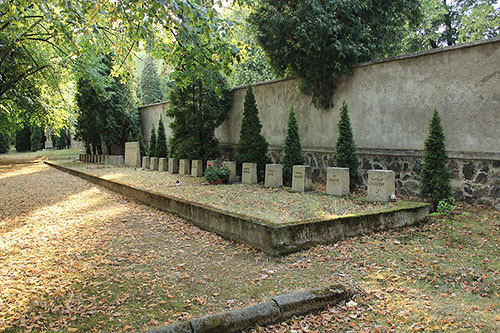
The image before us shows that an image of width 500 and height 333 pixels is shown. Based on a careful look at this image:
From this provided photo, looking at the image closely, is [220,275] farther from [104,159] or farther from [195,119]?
[104,159]

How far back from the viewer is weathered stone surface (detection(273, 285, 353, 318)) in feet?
11.1

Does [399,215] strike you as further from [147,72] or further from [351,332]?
[147,72]

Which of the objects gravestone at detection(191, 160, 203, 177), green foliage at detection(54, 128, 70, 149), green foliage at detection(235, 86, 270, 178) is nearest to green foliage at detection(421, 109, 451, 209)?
green foliage at detection(235, 86, 270, 178)

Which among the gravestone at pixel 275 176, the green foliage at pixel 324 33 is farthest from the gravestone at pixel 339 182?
the green foliage at pixel 324 33

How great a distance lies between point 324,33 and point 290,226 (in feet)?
24.3

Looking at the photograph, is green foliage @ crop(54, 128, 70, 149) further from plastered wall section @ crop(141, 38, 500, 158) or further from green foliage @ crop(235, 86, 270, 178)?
plastered wall section @ crop(141, 38, 500, 158)

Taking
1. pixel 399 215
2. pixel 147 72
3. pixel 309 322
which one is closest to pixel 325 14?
pixel 399 215

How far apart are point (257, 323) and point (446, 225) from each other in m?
4.74

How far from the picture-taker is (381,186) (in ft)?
24.3

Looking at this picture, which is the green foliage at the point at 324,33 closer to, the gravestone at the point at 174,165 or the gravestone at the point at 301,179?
the gravestone at the point at 301,179

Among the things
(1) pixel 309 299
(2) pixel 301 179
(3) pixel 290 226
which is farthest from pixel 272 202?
(1) pixel 309 299

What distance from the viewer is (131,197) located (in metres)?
9.77

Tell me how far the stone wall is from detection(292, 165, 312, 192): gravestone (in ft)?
6.82

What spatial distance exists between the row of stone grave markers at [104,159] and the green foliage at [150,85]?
19.6 metres
